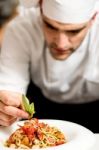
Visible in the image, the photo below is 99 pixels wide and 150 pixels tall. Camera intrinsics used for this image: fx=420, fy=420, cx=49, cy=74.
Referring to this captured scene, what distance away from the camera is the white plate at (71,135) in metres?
1.30

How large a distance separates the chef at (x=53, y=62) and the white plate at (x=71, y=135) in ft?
1.43

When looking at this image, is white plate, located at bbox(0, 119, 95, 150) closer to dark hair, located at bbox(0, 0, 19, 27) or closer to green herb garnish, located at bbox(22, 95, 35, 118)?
green herb garnish, located at bbox(22, 95, 35, 118)

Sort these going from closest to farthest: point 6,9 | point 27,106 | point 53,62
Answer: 1. point 27,106
2. point 53,62
3. point 6,9

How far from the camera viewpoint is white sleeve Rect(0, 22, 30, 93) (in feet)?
6.98

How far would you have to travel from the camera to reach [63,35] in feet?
5.94

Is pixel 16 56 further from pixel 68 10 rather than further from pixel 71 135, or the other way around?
pixel 71 135

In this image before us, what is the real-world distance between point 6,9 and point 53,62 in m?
2.61

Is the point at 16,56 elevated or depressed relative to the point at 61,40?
depressed

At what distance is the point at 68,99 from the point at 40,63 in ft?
0.81

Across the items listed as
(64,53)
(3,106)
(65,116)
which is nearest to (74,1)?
(64,53)

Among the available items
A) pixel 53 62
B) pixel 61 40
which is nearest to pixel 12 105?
pixel 61 40

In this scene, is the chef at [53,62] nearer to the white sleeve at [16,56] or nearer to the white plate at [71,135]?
the white sleeve at [16,56]

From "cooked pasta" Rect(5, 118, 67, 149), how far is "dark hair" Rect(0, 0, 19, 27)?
320 centimetres

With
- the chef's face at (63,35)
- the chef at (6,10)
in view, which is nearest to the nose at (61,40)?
the chef's face at (63,35)
